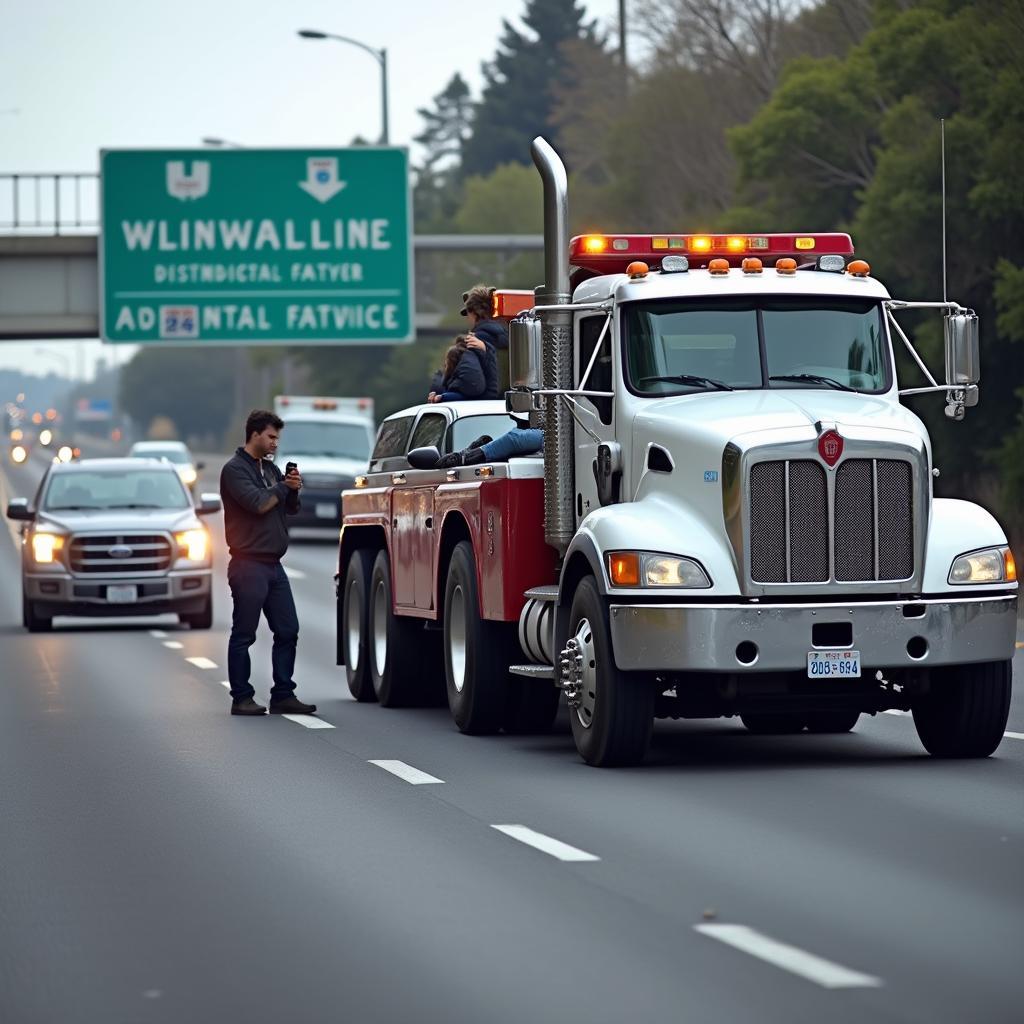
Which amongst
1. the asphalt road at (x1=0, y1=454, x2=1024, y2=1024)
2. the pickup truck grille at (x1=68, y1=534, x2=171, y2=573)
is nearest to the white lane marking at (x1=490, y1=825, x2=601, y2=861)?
the asphalt road at (x1=0, y1=454, x2=1024, y2=1024)

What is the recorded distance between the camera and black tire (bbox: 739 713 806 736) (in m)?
14.9

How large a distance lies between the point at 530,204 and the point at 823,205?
67529mm

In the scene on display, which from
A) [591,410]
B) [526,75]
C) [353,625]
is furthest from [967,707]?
[526,75]

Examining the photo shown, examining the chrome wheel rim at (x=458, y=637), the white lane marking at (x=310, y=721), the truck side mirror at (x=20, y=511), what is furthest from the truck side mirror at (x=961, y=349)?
the truck side mirror at (x=20, y=511)

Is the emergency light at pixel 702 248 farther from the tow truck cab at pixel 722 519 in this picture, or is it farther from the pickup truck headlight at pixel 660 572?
the pickup truck headlight at pixel 660 572

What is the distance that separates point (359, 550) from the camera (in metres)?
18.7

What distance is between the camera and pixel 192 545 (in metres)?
27.1

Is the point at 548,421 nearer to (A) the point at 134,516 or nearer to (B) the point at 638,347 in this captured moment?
(B) the point at 638,347

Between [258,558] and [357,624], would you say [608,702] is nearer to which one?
[258,558]

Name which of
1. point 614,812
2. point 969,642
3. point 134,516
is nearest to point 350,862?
point 614,812

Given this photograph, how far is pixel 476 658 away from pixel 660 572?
8.25ft

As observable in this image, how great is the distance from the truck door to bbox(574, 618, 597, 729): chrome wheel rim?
0.99 metres

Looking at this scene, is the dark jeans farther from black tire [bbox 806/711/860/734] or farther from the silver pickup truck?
the silver pickup truck

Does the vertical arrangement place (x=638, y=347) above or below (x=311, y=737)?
above
